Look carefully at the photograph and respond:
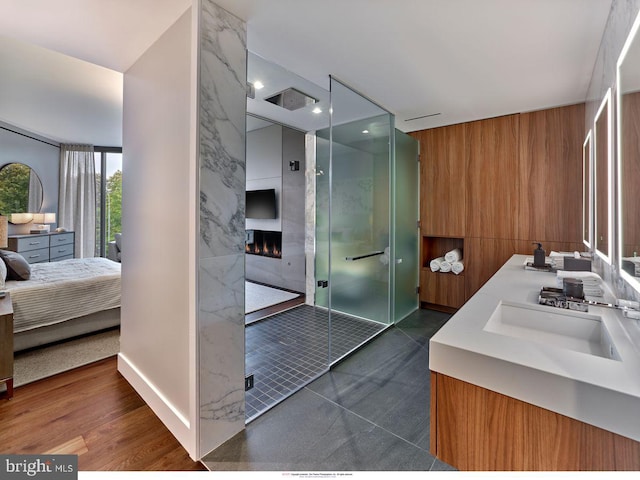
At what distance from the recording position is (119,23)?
171 centimetres

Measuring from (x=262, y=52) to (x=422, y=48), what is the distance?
1.07m

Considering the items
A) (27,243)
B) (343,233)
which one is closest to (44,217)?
(27,243)

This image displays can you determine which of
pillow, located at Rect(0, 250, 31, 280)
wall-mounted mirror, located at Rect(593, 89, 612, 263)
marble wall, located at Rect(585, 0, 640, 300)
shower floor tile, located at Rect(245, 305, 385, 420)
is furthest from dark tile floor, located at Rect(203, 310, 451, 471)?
pillow, located at Rect(0, 250, 31, 280)

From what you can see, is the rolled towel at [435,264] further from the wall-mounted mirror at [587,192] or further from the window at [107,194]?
the window at [107,194]

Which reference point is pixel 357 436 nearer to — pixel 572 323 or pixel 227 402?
pixel 227 402

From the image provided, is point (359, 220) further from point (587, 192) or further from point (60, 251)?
point (60, 251)

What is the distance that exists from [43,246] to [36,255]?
178mm

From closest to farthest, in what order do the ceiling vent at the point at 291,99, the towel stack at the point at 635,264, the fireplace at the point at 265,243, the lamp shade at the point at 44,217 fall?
the towel stack at the point at 635,264 → the ceiling vent at the point at 291,99 → the fireplace at the point at 265,243 → the lamp shade at the point at 44,217

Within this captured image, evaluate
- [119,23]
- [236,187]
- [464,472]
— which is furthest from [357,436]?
[119,23]

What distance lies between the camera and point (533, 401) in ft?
2.73

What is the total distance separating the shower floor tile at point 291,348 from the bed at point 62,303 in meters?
1.48

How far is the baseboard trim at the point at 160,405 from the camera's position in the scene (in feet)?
5.19

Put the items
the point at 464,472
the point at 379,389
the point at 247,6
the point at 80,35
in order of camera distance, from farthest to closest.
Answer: the point at 379,389
the point at 80,35
the point at 247,6
the point at 464,472

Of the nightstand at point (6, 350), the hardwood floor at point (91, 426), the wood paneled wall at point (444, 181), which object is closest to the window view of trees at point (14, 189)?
the nightstand at point (6, 350)
